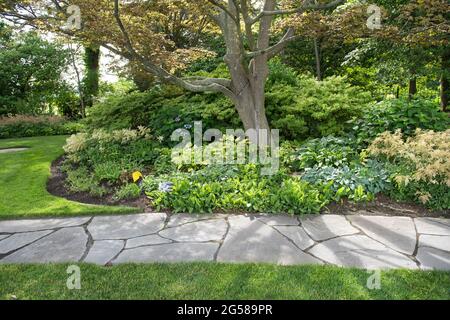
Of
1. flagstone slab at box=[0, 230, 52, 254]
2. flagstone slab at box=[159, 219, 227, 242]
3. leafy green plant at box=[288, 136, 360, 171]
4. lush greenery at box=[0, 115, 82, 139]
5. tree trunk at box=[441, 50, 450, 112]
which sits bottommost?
flagstone slab at box=[0, 230, 52, 254]

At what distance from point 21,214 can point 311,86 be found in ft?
17.4

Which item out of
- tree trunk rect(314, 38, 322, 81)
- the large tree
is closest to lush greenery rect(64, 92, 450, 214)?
the large tree

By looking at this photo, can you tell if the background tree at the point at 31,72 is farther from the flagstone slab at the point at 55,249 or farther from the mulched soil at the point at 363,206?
the flagstone slab at the point at 55,249

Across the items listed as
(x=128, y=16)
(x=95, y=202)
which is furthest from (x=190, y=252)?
(x=128, y=16)

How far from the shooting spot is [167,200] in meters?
3.96

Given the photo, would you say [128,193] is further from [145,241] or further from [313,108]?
[313,108]

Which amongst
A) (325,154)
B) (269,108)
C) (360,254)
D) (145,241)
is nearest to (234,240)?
(145,241)

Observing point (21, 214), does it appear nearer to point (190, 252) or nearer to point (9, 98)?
point (190, 252)

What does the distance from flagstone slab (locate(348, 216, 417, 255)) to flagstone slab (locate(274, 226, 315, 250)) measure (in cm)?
57

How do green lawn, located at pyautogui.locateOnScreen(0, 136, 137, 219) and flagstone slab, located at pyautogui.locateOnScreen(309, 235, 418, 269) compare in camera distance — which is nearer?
flagstone slab, located at pyautogui.locateOnScreen(309, 235, 418, 269)

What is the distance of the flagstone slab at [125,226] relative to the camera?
3311 mm

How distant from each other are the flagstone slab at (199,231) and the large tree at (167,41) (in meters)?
2.73

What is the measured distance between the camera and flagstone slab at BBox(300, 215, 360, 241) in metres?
3.21

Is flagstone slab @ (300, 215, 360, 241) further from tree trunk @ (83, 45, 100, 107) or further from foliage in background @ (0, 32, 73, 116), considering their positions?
foliage in background @ (0, 32, 73, 116)
